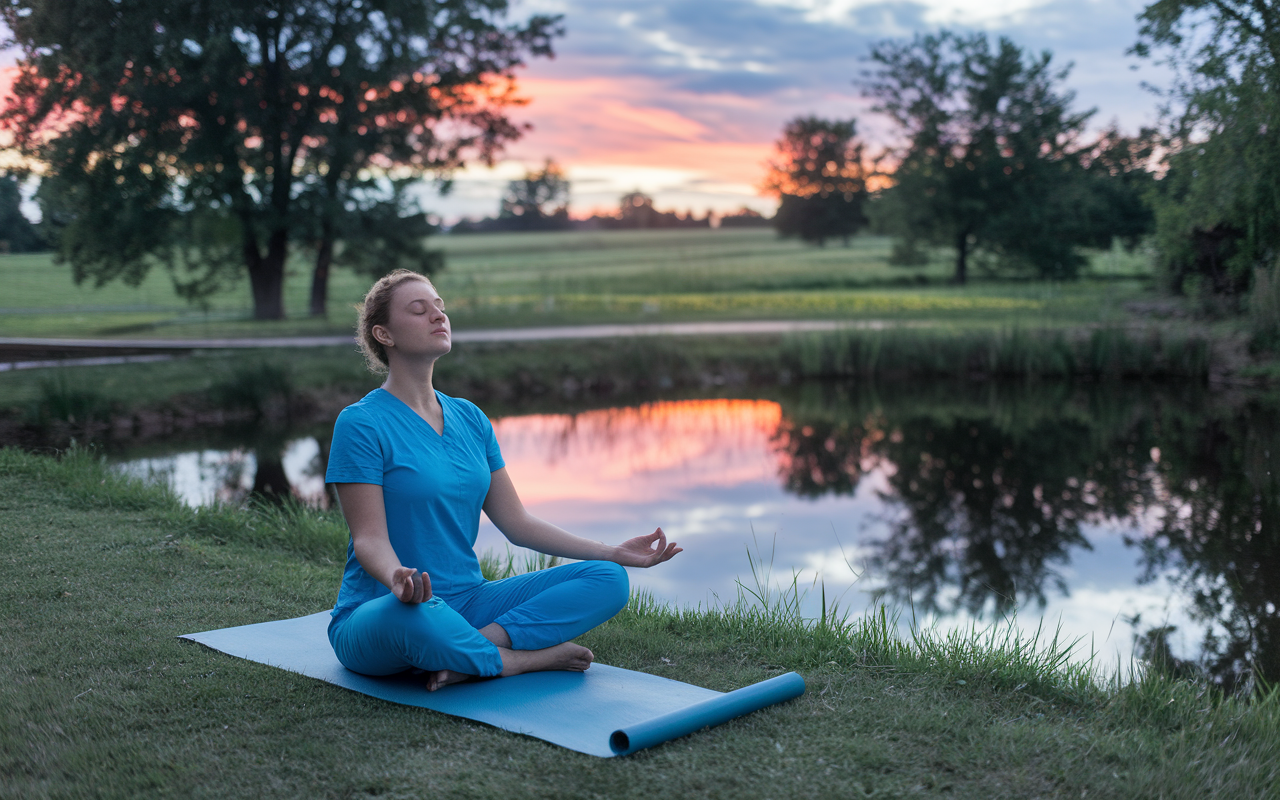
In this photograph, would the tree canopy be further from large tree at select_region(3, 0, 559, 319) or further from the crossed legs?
the crossed legs

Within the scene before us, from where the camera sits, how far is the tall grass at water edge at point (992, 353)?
61.4 ft

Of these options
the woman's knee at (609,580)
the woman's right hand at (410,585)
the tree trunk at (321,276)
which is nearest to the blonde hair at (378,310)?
the woman's right hand at (410,585)

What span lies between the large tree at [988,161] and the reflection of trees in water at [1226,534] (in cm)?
2472

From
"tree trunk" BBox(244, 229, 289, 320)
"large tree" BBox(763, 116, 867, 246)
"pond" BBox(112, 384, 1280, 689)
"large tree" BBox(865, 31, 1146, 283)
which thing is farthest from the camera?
"large tree" BBox(763, 116, 867, 246)

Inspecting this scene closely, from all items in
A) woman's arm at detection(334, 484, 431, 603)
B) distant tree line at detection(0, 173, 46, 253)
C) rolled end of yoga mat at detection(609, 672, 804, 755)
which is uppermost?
distant tree line at detection(0, 173, 46, 253)

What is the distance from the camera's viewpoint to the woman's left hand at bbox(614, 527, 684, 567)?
149 inches

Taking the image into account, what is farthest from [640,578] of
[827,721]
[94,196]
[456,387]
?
[94,196]

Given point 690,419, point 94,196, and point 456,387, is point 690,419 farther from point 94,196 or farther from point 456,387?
point 94,196

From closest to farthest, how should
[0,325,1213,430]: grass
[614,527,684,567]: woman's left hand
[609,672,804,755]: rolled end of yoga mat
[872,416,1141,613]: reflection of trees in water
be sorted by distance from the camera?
[609,672,804,755]: rolled end of yoga mat → [614,527,684,567]: woman's left hand → [872,416,1141,613]: reflection of trees in water → [0,325,1213,430]: grass

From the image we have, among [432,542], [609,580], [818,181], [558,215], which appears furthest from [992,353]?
[558,215]

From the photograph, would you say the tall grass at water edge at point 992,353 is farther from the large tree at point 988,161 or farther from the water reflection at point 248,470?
the large tree at point 988,161

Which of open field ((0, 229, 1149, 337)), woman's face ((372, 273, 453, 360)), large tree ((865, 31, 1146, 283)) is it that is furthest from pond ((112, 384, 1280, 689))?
large tree ((865, 31, 1146, 283))

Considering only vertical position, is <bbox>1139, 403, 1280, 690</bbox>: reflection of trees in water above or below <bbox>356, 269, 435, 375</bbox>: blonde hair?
below

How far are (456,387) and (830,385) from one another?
6.79 metres
